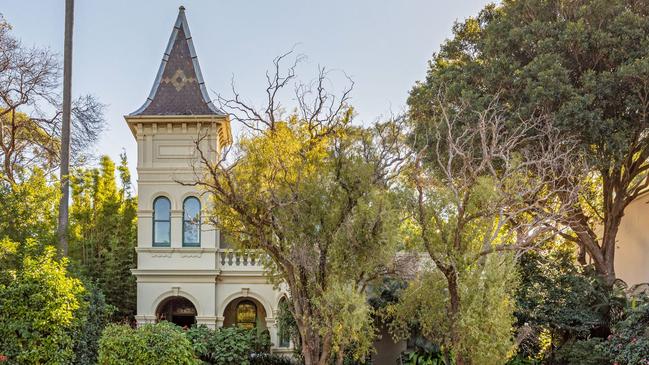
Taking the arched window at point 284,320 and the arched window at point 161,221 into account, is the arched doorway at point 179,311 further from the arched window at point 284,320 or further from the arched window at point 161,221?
the arched window at point 284,320

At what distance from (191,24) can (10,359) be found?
12080 mm

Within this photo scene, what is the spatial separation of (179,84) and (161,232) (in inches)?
182

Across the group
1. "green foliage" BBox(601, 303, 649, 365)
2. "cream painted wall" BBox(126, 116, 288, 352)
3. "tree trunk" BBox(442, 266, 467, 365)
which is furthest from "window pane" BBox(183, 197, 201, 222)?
"green foliage" BBox(601, 303, 649, 365)

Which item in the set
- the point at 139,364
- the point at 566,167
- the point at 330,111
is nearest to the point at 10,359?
the point at 139,364

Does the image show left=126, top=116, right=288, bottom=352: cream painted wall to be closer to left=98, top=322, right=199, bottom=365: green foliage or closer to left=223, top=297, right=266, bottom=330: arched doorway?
left=223, top=297, right=266, bottom=330: arched doorway

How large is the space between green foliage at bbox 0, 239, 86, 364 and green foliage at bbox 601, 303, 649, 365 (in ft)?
38.0

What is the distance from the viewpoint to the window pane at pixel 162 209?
20188 millimetres

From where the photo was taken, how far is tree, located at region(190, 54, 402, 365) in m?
13.1

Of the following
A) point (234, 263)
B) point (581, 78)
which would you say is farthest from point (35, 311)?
point (581, 78)

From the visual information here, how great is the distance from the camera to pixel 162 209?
66.4 feet

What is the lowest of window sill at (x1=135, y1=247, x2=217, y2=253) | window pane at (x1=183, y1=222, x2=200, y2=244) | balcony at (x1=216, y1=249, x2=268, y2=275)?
balcony at (x1=216, y1=249, x2=268, y2=275)

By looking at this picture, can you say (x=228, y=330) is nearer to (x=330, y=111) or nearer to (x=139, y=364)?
(x=139, y=364)

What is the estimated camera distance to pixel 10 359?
14.0m

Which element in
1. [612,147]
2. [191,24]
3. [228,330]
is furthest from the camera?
[191,24]
